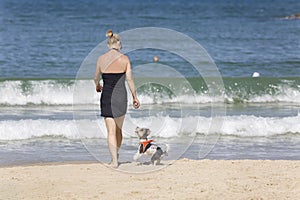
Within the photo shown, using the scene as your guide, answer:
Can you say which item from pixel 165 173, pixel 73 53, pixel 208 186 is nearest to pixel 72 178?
pixel 165 173

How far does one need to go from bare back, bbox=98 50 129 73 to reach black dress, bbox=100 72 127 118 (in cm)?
6

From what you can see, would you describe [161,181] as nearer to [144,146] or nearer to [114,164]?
[144,146]

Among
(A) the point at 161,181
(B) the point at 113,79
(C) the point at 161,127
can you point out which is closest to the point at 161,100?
(C) the point at 161,127

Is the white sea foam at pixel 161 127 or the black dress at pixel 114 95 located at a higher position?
the black dress at pixel 114 95

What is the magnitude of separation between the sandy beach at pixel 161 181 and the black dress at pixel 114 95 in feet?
2.54

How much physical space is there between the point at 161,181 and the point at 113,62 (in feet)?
4.84

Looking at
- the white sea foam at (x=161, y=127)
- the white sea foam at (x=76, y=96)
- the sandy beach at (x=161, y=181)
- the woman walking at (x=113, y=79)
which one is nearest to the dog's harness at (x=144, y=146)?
the sandy beach at (x=161, y=181)

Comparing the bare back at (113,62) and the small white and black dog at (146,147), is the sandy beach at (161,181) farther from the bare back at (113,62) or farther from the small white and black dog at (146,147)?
the bare back at (113,62)

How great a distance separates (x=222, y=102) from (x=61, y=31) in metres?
16.7

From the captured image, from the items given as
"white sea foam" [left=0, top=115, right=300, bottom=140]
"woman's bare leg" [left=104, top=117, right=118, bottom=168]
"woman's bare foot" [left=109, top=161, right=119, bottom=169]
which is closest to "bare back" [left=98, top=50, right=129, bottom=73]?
"woman's bare leg" [left=104, top=117, right=118, bottom=168]

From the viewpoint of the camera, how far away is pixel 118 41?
8.03 metres

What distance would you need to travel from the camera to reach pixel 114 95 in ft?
26.2

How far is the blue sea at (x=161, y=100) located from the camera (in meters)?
10.8

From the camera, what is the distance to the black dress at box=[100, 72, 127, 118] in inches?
315
